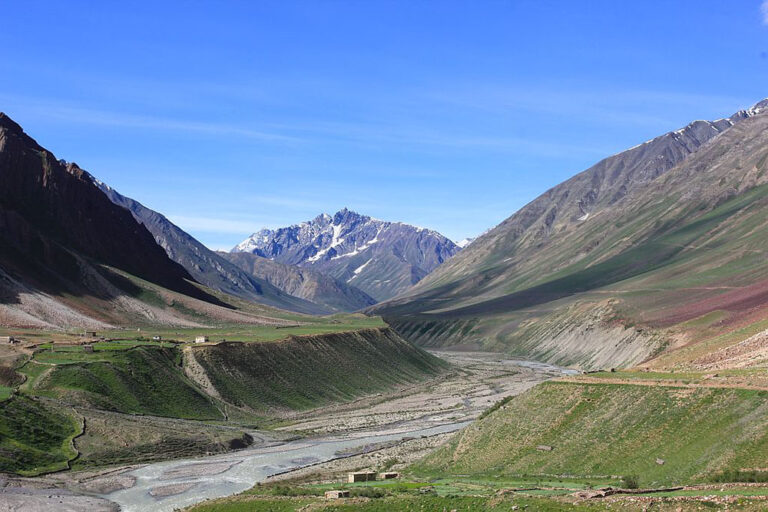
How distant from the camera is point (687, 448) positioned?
5869 cm

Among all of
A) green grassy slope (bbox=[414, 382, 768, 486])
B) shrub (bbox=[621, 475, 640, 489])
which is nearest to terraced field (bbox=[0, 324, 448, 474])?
green grassy slope (bbox=[414, 382, 768, 486])

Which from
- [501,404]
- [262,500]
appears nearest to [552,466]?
[501,404]

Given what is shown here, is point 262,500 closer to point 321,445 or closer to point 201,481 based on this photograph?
point 201,481

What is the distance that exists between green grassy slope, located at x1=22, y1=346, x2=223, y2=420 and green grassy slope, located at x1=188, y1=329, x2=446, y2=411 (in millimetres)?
6678

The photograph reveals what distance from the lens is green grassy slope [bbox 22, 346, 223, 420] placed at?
103m

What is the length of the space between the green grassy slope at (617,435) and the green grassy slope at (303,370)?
5651 centimetres

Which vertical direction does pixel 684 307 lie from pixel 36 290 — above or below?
below

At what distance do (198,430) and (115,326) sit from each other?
9967cm

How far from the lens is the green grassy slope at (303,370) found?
129m

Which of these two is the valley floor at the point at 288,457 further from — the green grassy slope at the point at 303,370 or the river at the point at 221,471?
the green grassy slope at the point at 303,370

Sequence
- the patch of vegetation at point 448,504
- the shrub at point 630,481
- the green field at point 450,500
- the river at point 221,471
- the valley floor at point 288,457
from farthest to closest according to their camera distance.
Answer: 1. the river at point 221,471
2. the valley floor at point 288,457
3. the shrub at point 630,481
4. the green field at point 450,500
5. the patch of vegetation at point 448,504

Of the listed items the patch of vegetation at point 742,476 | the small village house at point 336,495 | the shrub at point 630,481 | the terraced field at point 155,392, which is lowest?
the shrub at point 630,481

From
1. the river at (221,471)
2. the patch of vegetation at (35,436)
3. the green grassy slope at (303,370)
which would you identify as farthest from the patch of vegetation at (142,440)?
the green grassy slope at (303,370)

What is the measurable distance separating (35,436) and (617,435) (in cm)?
5732
